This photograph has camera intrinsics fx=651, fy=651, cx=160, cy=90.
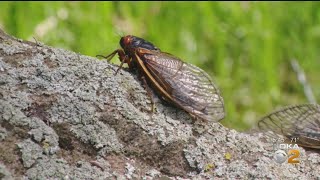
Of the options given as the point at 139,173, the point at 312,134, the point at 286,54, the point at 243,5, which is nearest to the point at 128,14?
the point at 243,5

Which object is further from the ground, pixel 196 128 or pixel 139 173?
pixel 196 128

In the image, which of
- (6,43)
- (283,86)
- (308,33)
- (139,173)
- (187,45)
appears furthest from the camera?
(283,86)

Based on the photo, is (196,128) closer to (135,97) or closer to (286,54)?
(135,97)

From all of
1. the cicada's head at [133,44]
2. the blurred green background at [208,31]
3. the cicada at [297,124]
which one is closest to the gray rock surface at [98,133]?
the cicada at [297,124]

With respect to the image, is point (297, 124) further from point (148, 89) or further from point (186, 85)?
point (148, 89)

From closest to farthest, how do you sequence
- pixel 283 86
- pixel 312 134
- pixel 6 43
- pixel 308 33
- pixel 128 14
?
pixel 6 43, pixel 312 134, pixel 128 14, pixel 308 33, pixel 283 86

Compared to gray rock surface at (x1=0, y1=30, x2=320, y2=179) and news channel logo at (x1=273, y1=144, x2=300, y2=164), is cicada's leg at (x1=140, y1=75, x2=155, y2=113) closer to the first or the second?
gray rock surface at (x1=0, y1=30, x2=320, y2=179)
